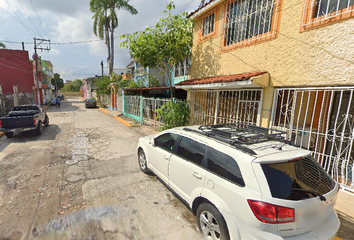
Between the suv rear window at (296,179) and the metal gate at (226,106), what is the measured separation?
288 cm

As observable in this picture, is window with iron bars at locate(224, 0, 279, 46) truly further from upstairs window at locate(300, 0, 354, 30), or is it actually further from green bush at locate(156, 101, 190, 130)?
green bush at locate(156, 101, 190, 130)

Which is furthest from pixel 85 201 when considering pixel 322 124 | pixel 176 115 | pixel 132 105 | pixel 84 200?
pixel 132 105

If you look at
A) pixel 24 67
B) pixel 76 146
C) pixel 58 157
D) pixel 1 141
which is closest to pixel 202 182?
pixel 58 157

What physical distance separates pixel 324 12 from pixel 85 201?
652 cm

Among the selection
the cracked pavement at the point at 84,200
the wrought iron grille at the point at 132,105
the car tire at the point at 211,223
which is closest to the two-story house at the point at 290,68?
the car tire at the point at 211,223

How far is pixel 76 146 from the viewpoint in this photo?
261 inches

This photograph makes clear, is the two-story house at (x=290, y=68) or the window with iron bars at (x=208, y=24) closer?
the two-story house at (x=290, y=68)

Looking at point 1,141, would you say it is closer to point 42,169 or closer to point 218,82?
point 42,169

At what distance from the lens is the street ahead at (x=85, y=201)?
2586 millimetres

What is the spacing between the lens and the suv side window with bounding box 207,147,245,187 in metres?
2.08

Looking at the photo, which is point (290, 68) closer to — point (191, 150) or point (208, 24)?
point (191, 150)

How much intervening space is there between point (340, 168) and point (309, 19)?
3568mm

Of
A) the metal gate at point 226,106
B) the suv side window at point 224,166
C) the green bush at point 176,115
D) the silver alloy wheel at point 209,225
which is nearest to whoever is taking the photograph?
the suv side window at point 224,166

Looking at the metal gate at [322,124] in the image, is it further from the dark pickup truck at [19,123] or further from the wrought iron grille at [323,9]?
the dark pickup truck at [19,123]
